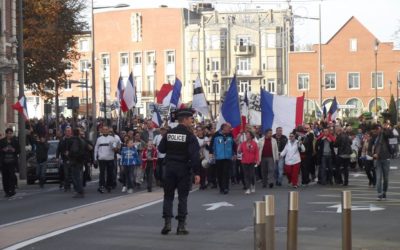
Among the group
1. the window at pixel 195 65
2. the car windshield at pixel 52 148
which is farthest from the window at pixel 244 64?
the car windshield at pixel 52 148

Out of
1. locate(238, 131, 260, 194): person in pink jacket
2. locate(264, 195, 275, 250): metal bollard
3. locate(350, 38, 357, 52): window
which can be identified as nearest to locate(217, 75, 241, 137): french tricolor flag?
locate(238, 131, 260, 194): person in pink jacket

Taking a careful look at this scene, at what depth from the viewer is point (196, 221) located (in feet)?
53.2

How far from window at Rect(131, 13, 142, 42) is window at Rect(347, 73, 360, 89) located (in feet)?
78.2

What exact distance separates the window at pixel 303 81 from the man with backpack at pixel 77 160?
74.3m

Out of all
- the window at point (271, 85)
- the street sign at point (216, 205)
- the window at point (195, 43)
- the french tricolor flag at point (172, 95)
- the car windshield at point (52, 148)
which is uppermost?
the window at point (195, 43)

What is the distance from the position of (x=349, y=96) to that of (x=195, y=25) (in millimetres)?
18400

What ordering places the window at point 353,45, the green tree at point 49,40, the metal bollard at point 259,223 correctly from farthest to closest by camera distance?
the window at point 353,45, the green tree at point 49,40, the metal bollard at point 259,223

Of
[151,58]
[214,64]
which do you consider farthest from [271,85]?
[151,58]

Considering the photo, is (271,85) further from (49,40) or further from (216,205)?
(216,205)

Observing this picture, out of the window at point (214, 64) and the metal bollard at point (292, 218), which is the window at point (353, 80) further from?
the metal bollard at point (292, 218)

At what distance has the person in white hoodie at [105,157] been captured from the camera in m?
24.3

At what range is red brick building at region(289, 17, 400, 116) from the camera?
3740 inches

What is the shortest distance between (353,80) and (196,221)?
81464 millimetres

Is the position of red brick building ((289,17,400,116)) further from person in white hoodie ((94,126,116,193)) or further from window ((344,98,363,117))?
person in white hoodie ((94,126,116,193))
